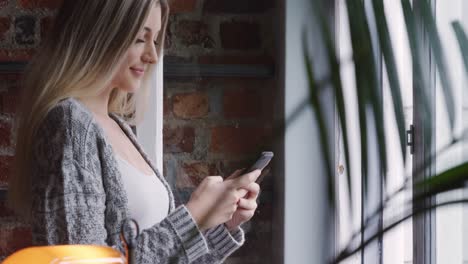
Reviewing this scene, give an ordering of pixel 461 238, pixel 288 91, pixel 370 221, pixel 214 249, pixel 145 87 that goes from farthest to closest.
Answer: pixel 288 91, pixel 145 87, pixel 214 249, pixel 461 238, pixel 370 221

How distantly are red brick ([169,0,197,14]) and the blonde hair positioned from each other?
0.49 metres

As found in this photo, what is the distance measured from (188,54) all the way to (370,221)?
1.63 metres

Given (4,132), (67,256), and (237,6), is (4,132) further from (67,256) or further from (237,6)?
(67,256)

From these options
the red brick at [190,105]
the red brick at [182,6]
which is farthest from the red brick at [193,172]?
the red brick at [182,6]

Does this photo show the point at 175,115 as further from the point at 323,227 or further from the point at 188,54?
the point at 323,227

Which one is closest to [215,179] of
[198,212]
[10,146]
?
[198,212]

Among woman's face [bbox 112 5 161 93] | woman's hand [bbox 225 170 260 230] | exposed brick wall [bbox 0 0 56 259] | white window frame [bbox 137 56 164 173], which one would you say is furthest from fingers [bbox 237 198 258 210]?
exposed brick wall [bbox 0 0 56 259]

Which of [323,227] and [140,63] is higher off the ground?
[140,63]

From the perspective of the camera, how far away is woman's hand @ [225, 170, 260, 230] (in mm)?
1373

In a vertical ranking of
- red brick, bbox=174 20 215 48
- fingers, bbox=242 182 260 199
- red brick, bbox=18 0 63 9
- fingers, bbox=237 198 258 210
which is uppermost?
red brick, bbox=18 0 63 9

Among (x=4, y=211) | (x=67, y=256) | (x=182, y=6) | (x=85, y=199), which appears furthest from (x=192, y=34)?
(x=67, y=256)

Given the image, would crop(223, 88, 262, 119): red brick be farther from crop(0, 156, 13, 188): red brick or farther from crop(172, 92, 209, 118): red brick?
crop(0, 156, 13, 188): red brick

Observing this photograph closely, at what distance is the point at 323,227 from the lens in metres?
0.34

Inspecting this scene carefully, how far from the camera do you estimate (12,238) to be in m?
1.97
